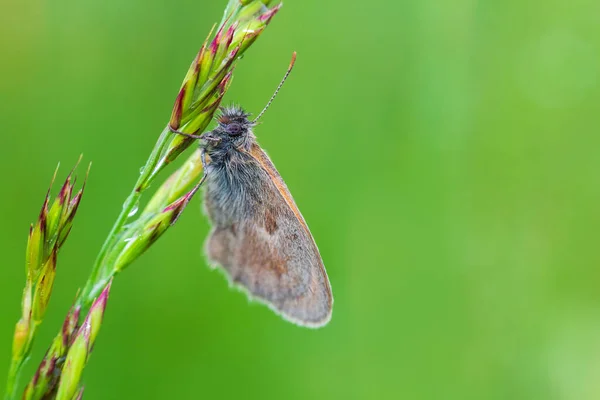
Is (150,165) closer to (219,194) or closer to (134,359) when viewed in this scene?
(219,194)

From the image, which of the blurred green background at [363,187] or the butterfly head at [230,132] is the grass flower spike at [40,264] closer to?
the butterfly head at [230,132]

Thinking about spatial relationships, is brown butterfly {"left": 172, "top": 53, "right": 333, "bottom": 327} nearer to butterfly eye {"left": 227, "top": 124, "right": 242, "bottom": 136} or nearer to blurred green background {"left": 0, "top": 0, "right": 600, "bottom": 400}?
butterfly eye {"left": 227, "top": 124, "right": 242, "bottom": 136}

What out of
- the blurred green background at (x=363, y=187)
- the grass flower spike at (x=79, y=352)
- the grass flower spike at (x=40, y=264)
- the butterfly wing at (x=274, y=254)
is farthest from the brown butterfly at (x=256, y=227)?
the grass flower spike at (x=79, y=352)

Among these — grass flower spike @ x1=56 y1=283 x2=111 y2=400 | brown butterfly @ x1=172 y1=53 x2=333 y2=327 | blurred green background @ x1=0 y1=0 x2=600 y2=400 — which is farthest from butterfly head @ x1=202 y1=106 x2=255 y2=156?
grass flower spike @ x1=56 y1=283 x2=111 y2=400

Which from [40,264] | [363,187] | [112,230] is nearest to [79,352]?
[40,264]

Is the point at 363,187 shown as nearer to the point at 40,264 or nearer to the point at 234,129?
the point at 234,129
